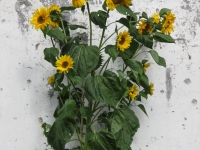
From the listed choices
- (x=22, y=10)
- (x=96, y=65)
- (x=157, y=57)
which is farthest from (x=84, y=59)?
(x=22, y=10)

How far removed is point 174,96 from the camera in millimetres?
1299

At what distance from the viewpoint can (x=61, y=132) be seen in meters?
1.06

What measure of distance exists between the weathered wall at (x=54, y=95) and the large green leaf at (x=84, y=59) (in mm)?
260

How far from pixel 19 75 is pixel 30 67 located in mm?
57

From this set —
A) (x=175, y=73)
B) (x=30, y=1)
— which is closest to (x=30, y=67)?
(x=30, y=1)

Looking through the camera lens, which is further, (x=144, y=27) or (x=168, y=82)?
(x=168, y=82)

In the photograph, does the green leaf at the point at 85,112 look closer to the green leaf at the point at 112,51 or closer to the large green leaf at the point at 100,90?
the large green leaf at the point at 100,90

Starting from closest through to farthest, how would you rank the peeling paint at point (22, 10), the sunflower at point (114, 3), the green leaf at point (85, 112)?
1. the sunflower at point (114, 3)
2. the green leaf at point (85, 112)
3. the peeling paint at point (22, 10)

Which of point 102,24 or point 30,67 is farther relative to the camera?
point 30,67

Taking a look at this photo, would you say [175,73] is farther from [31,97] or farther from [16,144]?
[16,144]

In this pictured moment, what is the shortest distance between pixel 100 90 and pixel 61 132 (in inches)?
8.5

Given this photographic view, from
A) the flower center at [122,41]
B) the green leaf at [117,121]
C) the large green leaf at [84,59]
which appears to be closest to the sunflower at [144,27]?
the flower center at [122,41]

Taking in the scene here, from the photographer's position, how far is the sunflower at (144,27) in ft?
3.64

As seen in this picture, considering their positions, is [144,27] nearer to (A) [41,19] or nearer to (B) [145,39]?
(B) [145,39]
